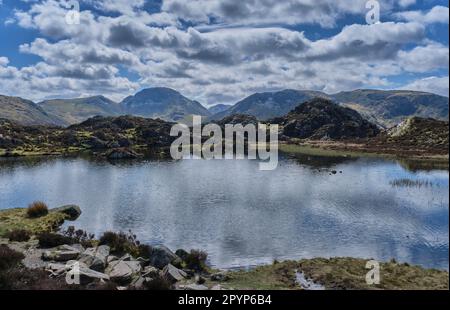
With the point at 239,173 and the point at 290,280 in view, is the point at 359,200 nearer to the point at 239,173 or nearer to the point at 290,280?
the point at 290,280

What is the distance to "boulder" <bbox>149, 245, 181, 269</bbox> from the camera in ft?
113

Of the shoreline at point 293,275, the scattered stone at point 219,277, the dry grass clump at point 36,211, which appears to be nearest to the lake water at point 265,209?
the shoreline at point 293,275

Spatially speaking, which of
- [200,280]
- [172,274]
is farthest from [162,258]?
[200,280]

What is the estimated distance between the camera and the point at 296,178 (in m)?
102

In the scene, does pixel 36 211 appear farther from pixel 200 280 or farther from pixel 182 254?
pixel 200 280

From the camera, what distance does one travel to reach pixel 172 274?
31.5 metres

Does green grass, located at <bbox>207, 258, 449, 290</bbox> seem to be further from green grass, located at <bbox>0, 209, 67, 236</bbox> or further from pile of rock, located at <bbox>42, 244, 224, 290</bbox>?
green grass, located at <bbox>0, 209, 67, 236</bbox>

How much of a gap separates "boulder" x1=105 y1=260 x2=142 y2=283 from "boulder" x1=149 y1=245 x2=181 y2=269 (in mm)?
1391

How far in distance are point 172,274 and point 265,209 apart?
3349 cm

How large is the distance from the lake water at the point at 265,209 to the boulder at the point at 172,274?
5.85m

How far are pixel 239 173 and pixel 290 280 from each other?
274 feet

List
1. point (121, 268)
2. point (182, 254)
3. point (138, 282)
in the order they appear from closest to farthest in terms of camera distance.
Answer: point (138, 282) < point (121, 268) < point (182, 254)
